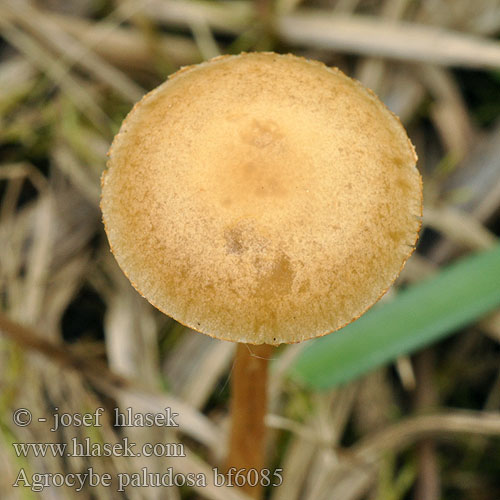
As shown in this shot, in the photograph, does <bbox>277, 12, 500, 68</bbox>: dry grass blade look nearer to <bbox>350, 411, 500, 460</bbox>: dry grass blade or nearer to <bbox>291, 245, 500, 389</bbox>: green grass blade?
<bbox>291, 245, 500, 389</bbox>: green grass blade

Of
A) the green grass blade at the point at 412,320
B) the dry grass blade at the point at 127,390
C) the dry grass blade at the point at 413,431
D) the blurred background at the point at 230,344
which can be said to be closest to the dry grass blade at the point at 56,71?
the blurred background at the point at 230,344

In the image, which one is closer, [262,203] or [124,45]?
[262,203]

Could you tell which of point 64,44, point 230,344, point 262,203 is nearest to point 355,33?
point 64,44

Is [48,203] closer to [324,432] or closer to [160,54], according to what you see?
[160,54]

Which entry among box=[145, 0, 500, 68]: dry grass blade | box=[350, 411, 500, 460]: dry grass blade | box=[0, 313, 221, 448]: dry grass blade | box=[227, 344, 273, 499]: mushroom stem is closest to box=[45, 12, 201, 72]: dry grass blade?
box=[145, 0, 500, 68]: dry grass blade

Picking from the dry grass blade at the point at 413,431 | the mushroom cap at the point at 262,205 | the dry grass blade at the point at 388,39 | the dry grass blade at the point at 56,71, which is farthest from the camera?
the dry grass blade at the point at 56,71

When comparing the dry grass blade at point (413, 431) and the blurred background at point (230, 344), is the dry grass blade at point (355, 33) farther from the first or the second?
the dry grass blade at point (413, 431)

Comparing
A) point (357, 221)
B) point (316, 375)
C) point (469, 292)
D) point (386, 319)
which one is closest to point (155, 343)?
point (316, 375)

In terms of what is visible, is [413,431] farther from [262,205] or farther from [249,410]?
[262,205]
